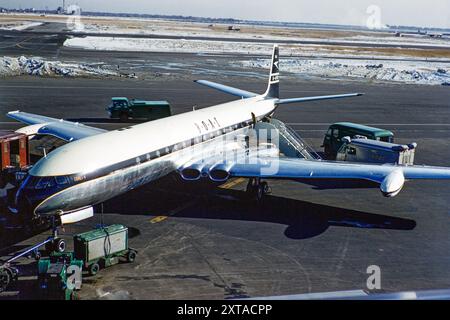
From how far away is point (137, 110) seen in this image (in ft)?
185

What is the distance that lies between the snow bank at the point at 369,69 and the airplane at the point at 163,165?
70.7 m

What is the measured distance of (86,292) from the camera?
19516 mm

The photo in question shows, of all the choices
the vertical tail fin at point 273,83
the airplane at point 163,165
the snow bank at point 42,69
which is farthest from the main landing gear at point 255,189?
the snow bank at point 42,69

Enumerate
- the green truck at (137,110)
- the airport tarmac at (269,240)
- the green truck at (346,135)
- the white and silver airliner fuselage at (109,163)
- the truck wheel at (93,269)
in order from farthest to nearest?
the green truck at (137,110), the green truck at (346,135), the white and silver airliner fuselage at (109,163), the truck wheel at (93,269), the airport tarmac at (269,240)

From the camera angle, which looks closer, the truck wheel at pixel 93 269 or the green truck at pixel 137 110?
the truck wheel at pixel 93 269

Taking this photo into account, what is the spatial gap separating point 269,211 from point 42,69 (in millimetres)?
69208

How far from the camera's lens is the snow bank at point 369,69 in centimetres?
10443

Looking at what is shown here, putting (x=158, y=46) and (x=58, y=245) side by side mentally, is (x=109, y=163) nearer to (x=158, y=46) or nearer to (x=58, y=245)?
(x=58, y=245)

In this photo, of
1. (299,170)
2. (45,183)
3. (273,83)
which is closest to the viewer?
(45,183)

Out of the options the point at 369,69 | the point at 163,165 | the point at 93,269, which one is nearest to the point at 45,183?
the point at 93,269

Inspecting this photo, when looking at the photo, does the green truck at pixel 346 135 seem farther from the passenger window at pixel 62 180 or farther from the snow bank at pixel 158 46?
the snow bank at pixel 158 46

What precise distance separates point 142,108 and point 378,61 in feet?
297

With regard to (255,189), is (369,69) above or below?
above
